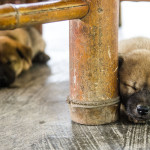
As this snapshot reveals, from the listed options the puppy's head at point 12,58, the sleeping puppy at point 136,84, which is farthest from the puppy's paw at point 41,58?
the sleeping puppy at point 136,84

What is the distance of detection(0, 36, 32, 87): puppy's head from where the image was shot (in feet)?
13.5

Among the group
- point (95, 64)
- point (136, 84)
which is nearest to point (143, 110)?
point (136, 84)

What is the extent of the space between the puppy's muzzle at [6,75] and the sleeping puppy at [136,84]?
5.26 feet

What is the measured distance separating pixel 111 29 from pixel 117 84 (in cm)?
44

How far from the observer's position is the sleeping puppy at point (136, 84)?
8.21 ft

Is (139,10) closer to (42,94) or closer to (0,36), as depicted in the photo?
(0,36)

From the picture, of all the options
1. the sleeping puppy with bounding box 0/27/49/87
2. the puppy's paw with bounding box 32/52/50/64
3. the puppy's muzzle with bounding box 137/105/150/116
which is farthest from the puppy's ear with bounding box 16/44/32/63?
the puppy's muzzle with bounding box 137/105/150/116

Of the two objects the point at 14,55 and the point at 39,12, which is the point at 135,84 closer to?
the point at 39,12

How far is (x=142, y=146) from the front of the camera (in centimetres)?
222

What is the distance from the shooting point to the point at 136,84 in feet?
8.52

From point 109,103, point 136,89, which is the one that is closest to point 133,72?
point 136,89

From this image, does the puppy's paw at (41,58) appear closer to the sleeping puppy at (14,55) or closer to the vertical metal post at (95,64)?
the sleeping puppy at (14,55)

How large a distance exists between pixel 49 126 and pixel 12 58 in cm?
192

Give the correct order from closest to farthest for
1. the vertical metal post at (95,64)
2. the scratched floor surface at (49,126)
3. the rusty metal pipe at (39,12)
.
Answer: the rusty metal pipe at (39,12), the scratched floor surface at (49,126), the vertical metal post at (95,64)
